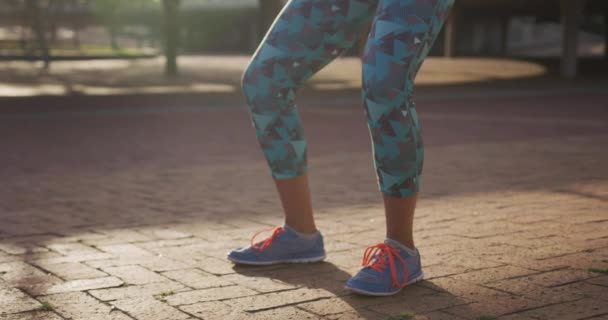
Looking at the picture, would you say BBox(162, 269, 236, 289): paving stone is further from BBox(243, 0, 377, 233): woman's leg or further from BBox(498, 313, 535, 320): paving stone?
BBox(498, 313, 535, 320): paving stone

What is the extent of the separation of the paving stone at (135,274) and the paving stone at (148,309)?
0.93 ft

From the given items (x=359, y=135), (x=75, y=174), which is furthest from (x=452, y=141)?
(x=75, y=174)

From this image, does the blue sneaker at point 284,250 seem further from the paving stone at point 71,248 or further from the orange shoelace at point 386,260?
the paving stone at point 71,248

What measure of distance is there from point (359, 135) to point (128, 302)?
6.86m

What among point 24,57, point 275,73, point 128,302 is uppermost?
point 275,73

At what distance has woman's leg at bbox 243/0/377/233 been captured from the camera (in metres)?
3.07

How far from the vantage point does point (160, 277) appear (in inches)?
128

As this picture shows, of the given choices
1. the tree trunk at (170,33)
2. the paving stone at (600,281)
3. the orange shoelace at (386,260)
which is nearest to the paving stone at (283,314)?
the orange shoelace at (386,260)

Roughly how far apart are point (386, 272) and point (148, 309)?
2.41ft

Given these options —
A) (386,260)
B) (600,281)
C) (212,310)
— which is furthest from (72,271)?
(600,281)

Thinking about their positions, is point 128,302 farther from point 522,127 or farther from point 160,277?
point 522,127

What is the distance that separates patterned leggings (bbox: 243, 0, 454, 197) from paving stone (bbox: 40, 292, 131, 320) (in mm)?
778

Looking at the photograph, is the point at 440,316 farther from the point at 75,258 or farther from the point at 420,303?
the point at 75,258

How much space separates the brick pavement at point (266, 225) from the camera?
9.35 ft
